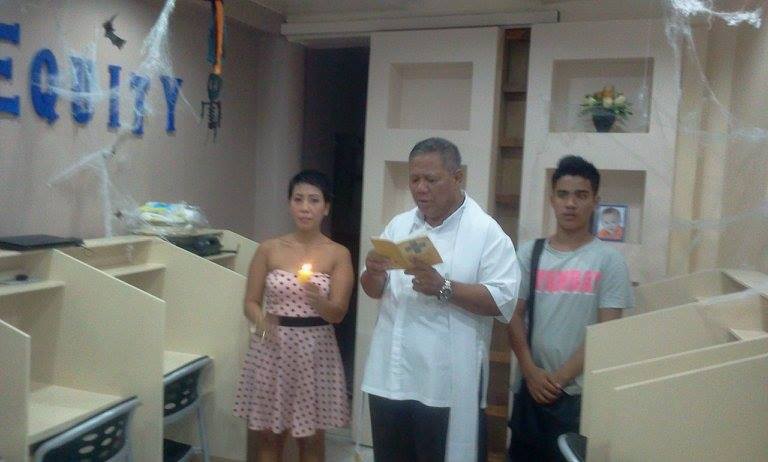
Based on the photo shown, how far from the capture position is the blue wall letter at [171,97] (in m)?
2.94

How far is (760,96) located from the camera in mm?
2160

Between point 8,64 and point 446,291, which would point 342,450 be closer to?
point 446,291

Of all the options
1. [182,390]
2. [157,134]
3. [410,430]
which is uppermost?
[157,134]

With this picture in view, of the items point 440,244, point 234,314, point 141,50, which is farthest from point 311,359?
point 141,50

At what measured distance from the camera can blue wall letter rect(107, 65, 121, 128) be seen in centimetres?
265

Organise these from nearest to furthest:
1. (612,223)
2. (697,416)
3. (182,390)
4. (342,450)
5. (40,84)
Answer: (697,416) < (40,84) < (182,390) < (612,223) < (342,450)

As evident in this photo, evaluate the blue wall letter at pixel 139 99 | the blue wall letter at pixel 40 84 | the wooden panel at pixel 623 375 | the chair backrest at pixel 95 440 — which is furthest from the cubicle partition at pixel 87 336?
the wooden panel at pixel 623 375

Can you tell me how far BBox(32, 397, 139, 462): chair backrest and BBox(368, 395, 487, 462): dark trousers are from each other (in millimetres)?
762

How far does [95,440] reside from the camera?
192cm

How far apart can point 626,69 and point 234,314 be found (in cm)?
195

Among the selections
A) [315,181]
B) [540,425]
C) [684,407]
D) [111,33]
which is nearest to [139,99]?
[111,33]

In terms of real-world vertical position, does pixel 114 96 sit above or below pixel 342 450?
above

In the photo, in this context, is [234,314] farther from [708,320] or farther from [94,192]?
[708,320]

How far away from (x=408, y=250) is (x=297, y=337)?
0.80 m
